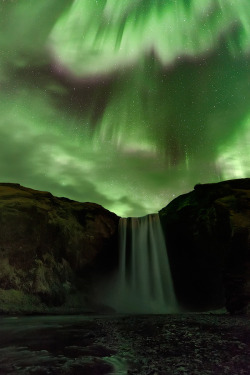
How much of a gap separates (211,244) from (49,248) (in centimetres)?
1530

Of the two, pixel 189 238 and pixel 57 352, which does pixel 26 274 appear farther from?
pixel 57 352

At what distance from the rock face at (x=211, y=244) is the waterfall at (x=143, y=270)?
1164 millimetres

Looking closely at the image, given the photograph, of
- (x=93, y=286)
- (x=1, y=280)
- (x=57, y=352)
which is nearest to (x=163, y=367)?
(x=57, y=352)

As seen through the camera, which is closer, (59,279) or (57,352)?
(57,352)

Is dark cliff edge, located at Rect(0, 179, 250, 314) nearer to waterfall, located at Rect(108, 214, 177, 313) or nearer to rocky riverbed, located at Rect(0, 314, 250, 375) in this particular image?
waterfall, located at Rect(108, 214, 177, 313)

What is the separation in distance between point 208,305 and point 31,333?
72.7 ft

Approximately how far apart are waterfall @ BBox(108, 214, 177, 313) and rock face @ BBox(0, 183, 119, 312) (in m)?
1.56

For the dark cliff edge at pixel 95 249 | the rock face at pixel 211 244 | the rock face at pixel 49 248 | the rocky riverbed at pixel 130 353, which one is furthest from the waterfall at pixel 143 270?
the rocky riverbed at pixel 130 353

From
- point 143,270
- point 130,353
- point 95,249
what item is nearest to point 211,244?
point 143,270

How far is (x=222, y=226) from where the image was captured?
2388cm

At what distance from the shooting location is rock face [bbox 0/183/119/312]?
24094mm

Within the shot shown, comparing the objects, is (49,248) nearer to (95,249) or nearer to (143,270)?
(95,249)

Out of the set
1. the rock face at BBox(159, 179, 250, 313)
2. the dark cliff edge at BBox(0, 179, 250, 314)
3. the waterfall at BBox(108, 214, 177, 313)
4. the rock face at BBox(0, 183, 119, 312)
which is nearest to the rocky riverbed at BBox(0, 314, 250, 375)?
the rock face at BBox(159, 179, 250, 313)

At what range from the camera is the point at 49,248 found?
91.0 feet
